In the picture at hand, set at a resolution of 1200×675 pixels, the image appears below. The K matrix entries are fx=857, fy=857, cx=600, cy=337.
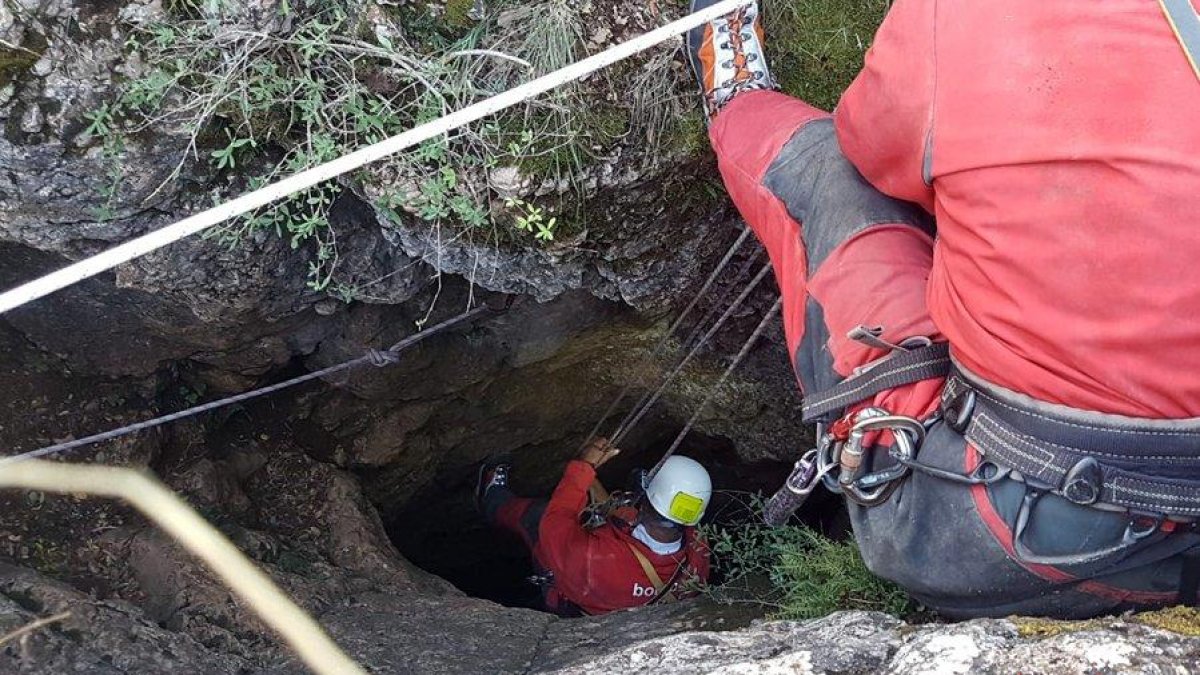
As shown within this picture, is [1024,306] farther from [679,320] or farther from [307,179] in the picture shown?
[679,320]

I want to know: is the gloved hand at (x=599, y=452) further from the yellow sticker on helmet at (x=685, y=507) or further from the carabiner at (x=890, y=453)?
the carabiner at (x=890, y=453)

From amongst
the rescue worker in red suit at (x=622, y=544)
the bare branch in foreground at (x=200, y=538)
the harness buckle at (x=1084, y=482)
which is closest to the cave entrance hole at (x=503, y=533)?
the rescue worker in red suit at (x=622, y=544)

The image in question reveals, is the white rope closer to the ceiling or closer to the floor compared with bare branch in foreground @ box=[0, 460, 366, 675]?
closer to the ceiling

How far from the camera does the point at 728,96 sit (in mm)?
2857

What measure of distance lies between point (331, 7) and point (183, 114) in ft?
1.81

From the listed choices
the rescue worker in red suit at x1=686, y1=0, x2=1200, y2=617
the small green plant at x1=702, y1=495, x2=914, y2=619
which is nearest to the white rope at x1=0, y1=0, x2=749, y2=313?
the rescue worker in red suit at x1=686, y1=0, x2=1200, y2=617

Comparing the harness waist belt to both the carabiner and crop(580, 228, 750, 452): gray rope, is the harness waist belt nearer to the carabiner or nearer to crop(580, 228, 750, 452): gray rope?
the carabiner

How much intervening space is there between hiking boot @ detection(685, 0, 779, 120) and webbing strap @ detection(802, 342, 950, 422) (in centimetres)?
122

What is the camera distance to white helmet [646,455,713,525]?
15.0ft

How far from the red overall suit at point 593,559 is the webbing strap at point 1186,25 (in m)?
3.30

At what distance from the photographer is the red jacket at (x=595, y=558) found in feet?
14.6

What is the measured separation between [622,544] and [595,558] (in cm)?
17

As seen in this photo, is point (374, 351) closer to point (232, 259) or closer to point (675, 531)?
point (232, 259)

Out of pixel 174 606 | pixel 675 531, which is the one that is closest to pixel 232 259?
pixel 174 606
